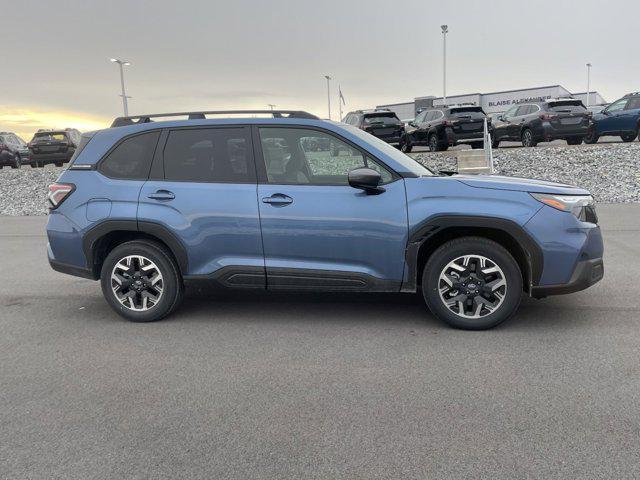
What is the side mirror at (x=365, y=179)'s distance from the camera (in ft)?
14.7

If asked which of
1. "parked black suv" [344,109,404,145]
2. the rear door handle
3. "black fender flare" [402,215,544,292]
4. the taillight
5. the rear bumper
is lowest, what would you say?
the rear bumper

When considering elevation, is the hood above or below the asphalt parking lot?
above

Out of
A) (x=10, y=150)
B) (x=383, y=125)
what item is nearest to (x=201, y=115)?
(x=383, y=125)

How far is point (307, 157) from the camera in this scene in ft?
16.4

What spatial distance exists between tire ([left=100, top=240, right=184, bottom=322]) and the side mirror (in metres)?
1.82

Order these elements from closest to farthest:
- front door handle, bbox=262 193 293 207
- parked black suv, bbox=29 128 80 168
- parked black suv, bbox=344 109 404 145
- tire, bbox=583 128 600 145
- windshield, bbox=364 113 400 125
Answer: front door handle, bbox=262 193 293 207, tire, bbox=583 128 600 145, parked black suv, bbox=344 109 404 145, windshield, bbox=364 113 400 125, parked black suv, bbox=29 128 80 168

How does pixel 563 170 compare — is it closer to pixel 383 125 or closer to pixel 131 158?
pixel 383 125

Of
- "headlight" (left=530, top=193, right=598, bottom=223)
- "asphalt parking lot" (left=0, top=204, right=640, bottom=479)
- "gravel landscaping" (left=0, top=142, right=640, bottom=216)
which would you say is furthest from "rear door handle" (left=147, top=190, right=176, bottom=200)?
"gravel landscaping" (left=0, top=142, right=640, bottom=216)

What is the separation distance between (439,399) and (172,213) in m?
2.79

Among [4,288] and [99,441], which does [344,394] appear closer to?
[99,441]

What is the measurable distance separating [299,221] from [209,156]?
107cm

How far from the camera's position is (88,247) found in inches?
202

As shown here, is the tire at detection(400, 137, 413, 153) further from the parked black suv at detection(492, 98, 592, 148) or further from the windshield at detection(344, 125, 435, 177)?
the windshield at detection(344, 125, 435, 177)

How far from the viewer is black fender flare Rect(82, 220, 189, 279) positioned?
16.2ft
